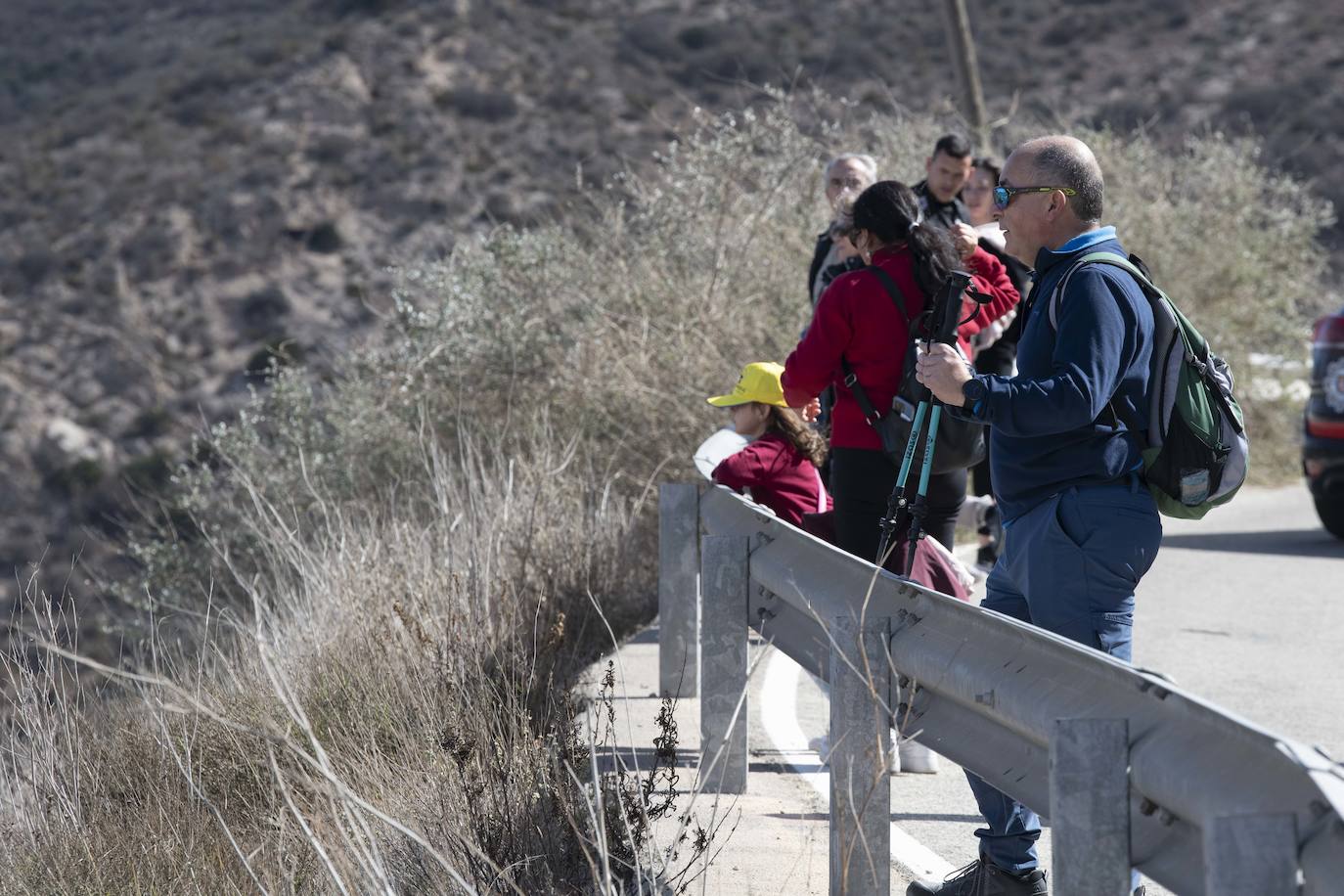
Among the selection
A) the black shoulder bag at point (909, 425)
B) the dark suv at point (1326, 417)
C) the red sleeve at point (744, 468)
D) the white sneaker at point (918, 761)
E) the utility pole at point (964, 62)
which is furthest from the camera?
the utility pole at point (964, 62)

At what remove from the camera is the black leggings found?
5.87 metres

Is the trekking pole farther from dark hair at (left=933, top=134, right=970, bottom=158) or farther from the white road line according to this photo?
dark hair at (left=933, top=134, right=970, bottom=158)

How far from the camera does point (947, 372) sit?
4.06 m

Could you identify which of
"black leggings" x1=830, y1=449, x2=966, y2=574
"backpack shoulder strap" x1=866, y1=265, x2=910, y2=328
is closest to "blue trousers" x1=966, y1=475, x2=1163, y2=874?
"backpack shoulder strap" x1=866, y1=265, x2=910, y2=328

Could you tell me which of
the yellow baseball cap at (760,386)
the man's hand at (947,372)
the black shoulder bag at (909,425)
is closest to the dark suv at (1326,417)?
the yellow baseball cap at (760,386)

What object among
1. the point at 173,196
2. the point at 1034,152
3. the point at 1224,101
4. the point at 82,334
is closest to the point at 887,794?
the point at 1034,152

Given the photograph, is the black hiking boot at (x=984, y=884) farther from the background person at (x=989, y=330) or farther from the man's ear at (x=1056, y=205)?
the background person at (x=989, y=330)

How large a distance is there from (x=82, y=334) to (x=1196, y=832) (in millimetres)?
34797

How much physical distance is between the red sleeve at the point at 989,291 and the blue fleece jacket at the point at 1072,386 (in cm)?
228

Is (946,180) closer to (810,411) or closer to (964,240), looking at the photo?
(964,240)

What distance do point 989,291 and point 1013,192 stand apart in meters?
2.33

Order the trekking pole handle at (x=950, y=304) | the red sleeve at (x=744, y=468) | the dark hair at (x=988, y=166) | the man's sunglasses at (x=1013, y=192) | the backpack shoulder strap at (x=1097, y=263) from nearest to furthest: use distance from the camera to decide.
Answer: the backpack shoulder strap at (x=1097, y=263) → the man's sunglasses at (x=1013, y=192) → the trekking pole handle at (x=950, y=304) → the red sleeve at (x=744, y=468) → the dark hair at (x=988, y=166)

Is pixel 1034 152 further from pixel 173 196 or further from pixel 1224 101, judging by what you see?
pixel 1224 101

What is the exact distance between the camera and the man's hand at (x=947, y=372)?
4051 millimetres
